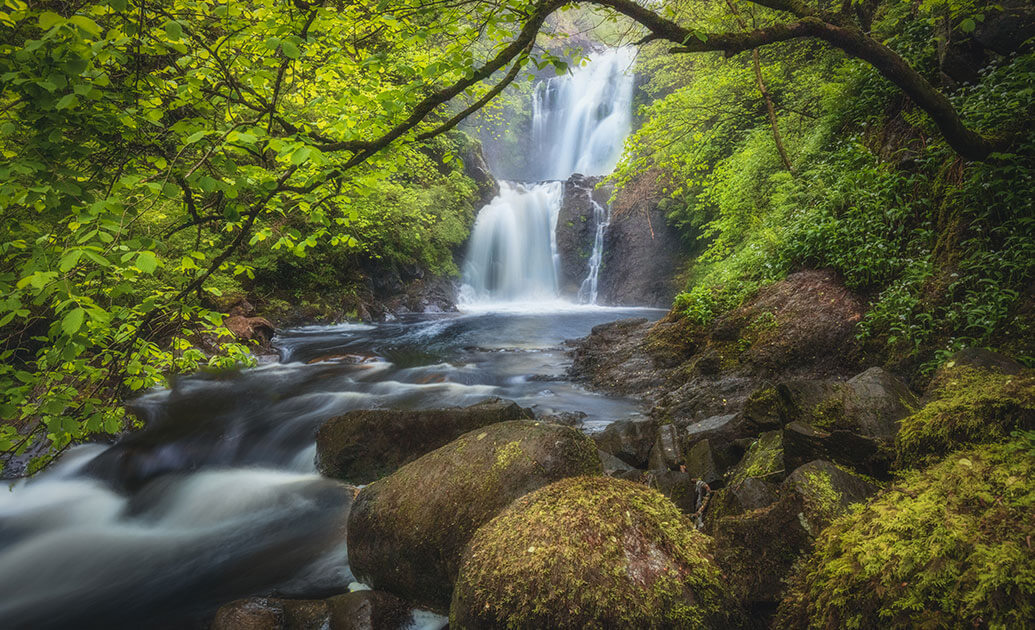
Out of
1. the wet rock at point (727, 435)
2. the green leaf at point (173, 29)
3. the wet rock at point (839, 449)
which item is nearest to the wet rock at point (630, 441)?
the wet rock at point (727, 435)

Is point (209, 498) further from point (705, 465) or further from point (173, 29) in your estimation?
point (705, 465)

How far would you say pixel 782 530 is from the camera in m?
2.37

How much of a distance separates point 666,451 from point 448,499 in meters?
2.37

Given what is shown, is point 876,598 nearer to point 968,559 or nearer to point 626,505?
point 968,559

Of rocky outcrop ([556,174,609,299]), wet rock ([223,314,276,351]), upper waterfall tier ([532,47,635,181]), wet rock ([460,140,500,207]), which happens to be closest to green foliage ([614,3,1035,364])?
wet rock ([223,314,276,351])

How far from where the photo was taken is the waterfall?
87.2 ft

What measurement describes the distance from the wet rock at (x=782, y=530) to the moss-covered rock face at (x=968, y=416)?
32cm

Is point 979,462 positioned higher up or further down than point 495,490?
higher up

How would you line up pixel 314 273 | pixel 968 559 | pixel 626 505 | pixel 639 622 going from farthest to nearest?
pixel 314 273 < pixel 626 505 < pixel 639 622 < pixel 968 559

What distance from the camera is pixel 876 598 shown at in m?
1.58

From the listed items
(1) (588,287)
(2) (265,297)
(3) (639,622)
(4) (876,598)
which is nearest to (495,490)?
(3) (639,622)

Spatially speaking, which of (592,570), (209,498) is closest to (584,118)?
(209,498)

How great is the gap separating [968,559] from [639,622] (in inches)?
44.5

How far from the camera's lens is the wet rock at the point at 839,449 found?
2.62 m
